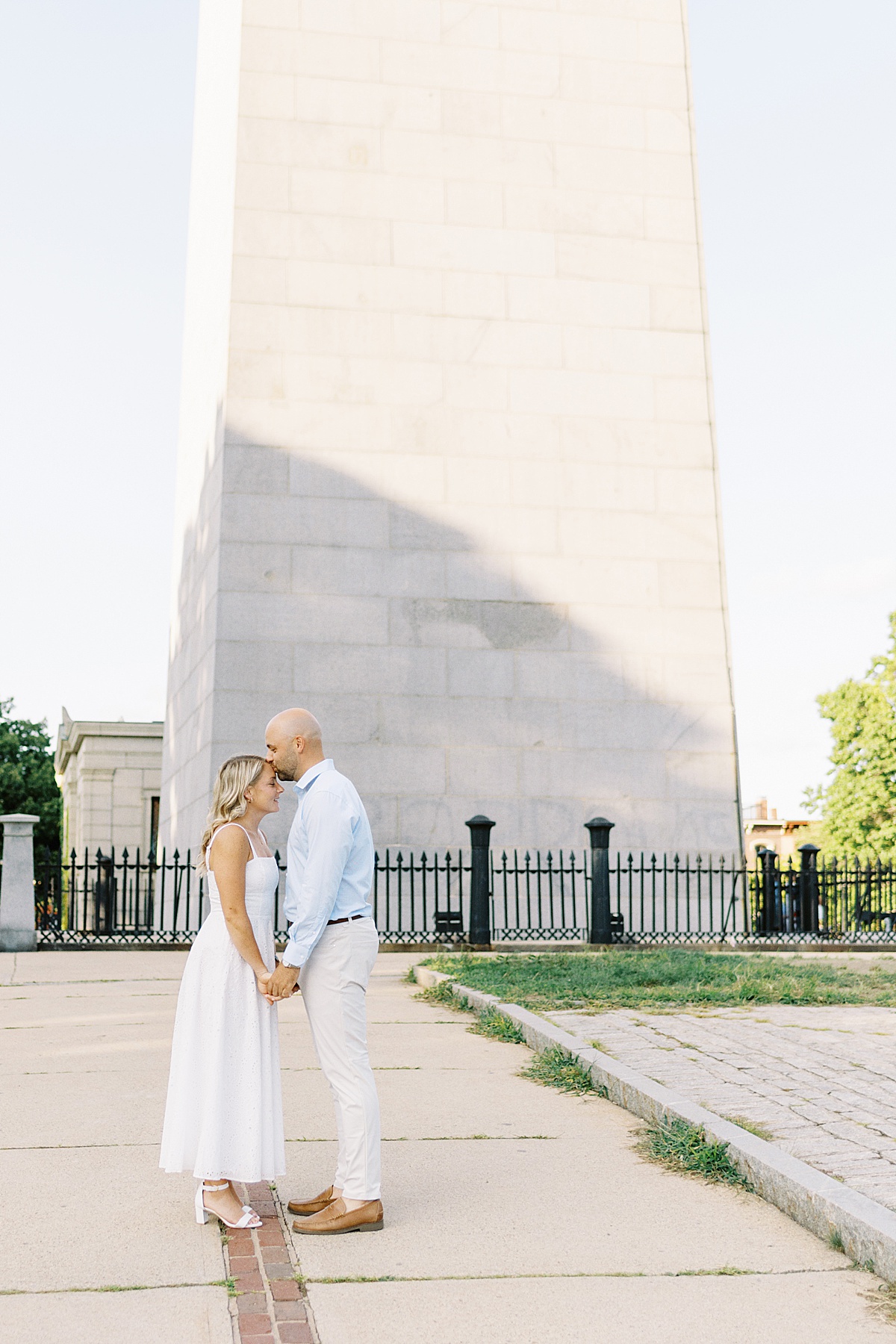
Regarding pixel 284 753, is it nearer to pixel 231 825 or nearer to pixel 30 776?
pixel 231 825

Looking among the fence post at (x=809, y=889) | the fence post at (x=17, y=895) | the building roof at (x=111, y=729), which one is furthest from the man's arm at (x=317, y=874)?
the building roof at (x=111, y=729)

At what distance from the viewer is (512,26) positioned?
80.8 ft

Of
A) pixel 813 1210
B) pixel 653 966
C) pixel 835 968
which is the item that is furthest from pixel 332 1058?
pixel 835 968

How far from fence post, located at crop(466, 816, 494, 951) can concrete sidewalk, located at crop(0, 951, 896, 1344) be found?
34.8ft

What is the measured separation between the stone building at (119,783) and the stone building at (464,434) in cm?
1578

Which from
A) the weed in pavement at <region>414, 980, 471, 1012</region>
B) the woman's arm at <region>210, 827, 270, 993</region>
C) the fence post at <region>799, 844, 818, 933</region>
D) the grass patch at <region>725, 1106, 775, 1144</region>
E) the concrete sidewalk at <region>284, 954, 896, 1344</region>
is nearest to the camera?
the concrete sidewalk at <region>284, 954, 896, 1344</region>

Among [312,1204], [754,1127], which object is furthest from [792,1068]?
[312,1204]

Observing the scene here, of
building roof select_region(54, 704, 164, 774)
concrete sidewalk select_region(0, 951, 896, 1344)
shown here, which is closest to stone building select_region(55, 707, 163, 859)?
building roof select_region(54, 704, 164, 774)

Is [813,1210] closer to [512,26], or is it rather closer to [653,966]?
[653,966]

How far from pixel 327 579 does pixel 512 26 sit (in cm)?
1143

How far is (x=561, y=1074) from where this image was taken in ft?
25.7

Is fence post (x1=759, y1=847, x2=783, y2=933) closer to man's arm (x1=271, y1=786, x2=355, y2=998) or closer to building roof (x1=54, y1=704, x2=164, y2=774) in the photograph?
man's arm (x1=271, y1=786, x2=355, y2=998)

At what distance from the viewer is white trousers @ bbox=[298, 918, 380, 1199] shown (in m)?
4.85

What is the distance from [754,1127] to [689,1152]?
384 mm
